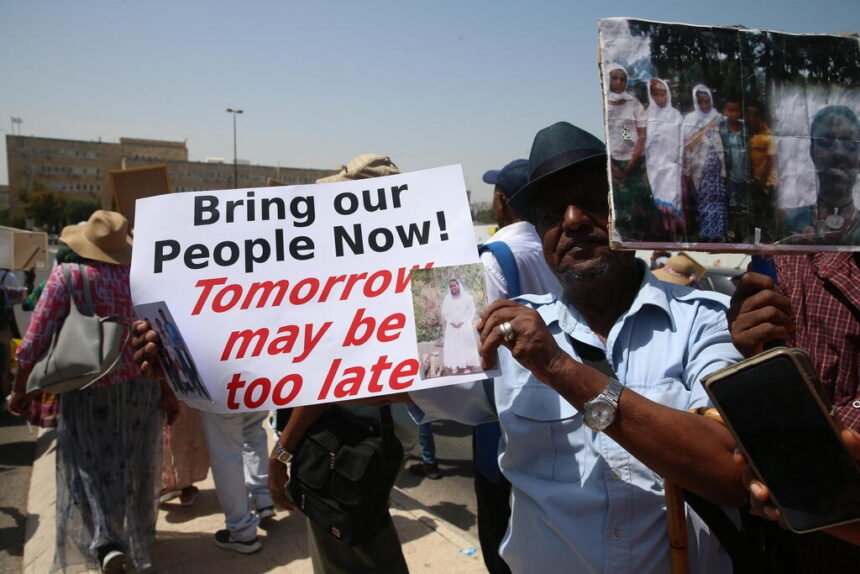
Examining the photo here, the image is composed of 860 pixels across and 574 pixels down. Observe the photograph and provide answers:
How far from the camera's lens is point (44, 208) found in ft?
200

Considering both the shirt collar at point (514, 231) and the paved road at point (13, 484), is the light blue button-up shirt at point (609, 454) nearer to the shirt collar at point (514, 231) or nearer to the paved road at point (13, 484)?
the shirt collar at point (514, 231)

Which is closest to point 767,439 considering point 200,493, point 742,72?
point 742,72

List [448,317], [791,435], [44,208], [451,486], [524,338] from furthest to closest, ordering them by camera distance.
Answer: [44,208] < [451,486] < [448,317] < [524,338] < [791,435]

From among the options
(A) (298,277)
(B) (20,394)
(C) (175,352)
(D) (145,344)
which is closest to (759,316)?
(A) (298,277)

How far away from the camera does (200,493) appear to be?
5273mm

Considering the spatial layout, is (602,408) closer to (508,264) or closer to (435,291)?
(435,291)

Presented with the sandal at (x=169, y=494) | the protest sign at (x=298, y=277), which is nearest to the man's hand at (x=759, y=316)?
the protest sign at (x=298, y=277)

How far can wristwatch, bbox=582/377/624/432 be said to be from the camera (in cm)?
131

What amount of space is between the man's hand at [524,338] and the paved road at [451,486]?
11.4 ft

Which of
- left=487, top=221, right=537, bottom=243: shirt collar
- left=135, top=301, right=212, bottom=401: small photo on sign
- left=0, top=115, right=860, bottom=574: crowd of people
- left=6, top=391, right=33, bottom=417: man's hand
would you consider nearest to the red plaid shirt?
left=0, top=115, right=860, bottom=574: crowd of people

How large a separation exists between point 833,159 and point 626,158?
0.43 m

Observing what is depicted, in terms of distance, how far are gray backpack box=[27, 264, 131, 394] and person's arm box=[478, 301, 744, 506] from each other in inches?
119

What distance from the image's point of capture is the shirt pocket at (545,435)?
1.58 m

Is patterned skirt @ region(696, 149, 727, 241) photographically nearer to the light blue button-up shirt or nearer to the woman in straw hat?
the light blue button-up shirt
